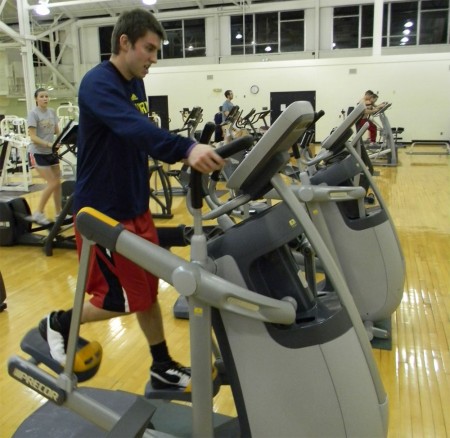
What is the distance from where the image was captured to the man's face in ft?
5.83

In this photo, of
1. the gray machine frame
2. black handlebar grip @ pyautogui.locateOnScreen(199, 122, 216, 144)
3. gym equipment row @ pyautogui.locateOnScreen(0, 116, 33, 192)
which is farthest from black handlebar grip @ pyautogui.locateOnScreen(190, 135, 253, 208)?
gym equipment row @ pyautogui.locateOnScreen(0, 116, 33, 192)

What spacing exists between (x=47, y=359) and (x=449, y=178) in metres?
8.16

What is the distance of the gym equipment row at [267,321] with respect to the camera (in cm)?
139

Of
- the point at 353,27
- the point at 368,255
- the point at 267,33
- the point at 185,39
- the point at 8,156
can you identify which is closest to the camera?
the point at 368,255

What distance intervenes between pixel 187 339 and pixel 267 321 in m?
1.58

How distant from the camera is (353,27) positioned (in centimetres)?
1548

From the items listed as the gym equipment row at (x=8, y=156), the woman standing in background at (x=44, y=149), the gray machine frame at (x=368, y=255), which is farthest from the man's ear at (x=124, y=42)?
the gym equipment row at (x=8, y=156)

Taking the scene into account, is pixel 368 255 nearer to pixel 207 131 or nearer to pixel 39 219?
pixel 207 131

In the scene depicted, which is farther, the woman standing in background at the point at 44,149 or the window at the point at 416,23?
the window at the point at 416,23

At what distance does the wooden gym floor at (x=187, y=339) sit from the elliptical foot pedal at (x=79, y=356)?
1.25 ft

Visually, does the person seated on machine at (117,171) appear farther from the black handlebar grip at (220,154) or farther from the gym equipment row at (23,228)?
the gym equipment row at (23,228)

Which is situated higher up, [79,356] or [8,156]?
[8,156]

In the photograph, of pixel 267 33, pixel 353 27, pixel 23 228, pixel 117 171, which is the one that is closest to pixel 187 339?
pixel 117 171

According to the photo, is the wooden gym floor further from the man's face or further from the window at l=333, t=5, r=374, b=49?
the window at l=333, t=5, r=374, b=49
